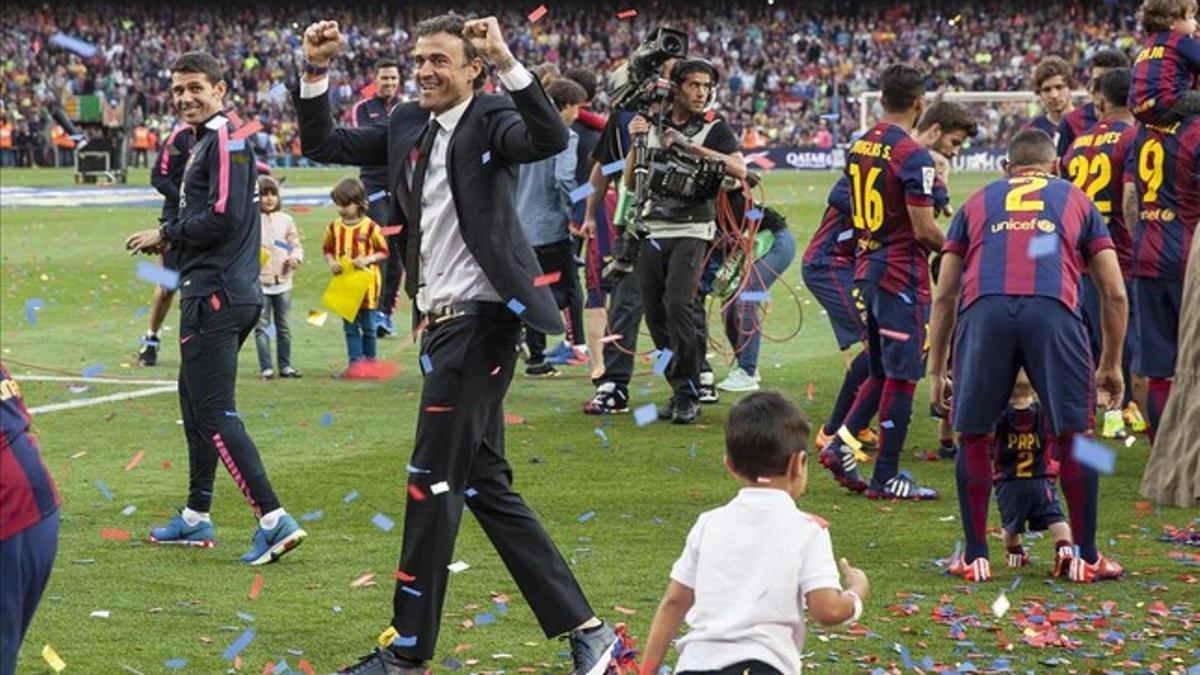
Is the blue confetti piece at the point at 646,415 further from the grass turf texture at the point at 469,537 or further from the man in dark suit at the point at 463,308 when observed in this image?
the man in dark suit at the point at 463,308

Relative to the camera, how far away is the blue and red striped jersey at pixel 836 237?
11344 millimetres

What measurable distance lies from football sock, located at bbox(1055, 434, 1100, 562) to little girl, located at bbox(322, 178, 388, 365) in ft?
24.2

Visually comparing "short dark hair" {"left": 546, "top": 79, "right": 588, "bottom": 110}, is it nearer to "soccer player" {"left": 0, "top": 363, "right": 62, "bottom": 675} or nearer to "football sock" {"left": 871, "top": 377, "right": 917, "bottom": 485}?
"football sock" {"left": 871, "top": 377, "right": 917, "bottom": 485}

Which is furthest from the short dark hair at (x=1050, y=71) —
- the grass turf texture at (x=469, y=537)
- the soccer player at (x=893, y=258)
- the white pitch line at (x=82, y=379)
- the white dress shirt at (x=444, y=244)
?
the white dress shirt at (x=444, y=244)

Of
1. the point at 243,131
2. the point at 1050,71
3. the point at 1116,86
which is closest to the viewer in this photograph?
the point at 243,131

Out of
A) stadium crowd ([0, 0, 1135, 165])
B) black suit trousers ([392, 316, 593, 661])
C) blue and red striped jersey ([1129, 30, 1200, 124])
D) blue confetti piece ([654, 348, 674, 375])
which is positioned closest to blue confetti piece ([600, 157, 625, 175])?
blue confetti piece ([654, 348, 674, 375])

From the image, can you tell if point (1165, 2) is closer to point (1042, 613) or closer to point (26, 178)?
point (1042, 613)

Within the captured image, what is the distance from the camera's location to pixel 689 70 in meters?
11.6

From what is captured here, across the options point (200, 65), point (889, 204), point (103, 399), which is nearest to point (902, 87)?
point (889, 204)

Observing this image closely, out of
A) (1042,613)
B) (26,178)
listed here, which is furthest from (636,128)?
(26,178)

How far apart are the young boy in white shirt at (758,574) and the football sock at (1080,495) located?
3262 millimetres

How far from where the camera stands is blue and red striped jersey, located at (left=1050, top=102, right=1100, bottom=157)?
41.2ft

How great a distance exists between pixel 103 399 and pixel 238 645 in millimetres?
6868

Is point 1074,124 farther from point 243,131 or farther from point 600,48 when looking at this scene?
point 600,48
